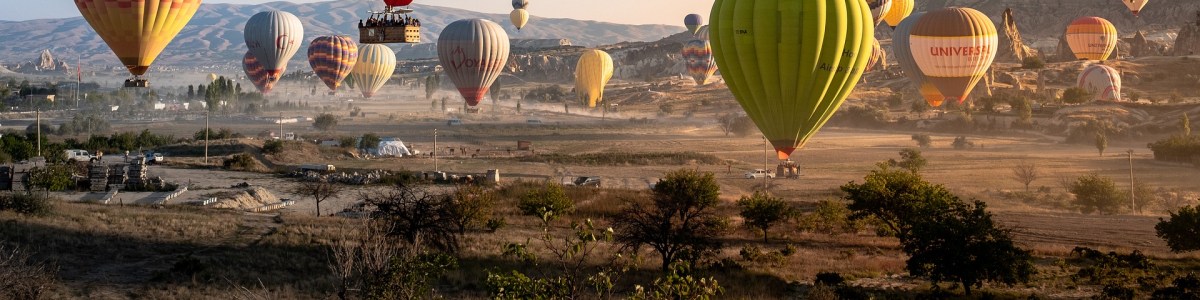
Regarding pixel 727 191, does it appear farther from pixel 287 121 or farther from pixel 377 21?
pixel 287 121

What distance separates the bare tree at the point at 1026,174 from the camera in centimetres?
6338

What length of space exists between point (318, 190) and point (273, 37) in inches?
2236

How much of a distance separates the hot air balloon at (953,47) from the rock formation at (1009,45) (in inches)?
3278

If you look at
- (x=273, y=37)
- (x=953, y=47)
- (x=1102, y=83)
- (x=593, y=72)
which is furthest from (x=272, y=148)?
(x=1102, y=83)

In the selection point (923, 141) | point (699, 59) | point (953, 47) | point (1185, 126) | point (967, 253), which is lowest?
point (967, 253)

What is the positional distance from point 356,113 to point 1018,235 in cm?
11367

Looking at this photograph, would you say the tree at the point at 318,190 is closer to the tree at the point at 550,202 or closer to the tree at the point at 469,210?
the tree at the point at 469,210

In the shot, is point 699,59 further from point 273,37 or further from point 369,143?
point 369,143

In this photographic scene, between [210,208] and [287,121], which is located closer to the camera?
[210,208]

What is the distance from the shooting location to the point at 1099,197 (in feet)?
179

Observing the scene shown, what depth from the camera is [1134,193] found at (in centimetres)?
5672

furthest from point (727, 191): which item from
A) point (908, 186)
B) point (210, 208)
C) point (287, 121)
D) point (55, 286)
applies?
point (287, 121)

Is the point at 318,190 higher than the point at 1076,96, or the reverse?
the point at 1076,96

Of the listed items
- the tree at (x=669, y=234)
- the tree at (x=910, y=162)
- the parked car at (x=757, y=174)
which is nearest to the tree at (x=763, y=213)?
the tree at (x=669, y=234)
